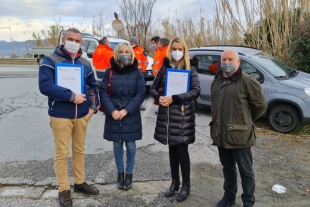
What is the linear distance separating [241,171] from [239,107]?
0.72m

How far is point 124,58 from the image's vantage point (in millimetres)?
3451

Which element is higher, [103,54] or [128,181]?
[103,54]

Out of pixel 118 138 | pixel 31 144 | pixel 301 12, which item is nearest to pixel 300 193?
pixel 118 138

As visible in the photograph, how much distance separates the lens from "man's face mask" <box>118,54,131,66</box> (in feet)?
11.3

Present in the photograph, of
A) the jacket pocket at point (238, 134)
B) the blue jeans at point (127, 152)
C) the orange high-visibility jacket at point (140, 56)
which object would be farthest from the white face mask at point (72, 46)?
the orange high-visibility jacket at point (140, 56)

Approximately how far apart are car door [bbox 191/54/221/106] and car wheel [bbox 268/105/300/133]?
1.65 meters

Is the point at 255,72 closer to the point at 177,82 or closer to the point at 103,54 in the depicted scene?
the point at 177,82

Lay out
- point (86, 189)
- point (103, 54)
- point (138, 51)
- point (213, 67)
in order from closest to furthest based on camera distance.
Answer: point (86, 189)
point (213, 67)
point (103, 54)
point (138, 51)

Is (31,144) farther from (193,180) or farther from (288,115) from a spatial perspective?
(288,115)

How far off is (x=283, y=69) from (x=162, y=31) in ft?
39.5

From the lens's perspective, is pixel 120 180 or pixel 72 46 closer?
pixel 72 46

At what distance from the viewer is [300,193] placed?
372cm

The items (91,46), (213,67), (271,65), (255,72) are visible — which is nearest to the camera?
(255,72)

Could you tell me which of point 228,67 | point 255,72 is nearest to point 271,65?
point 255,72
